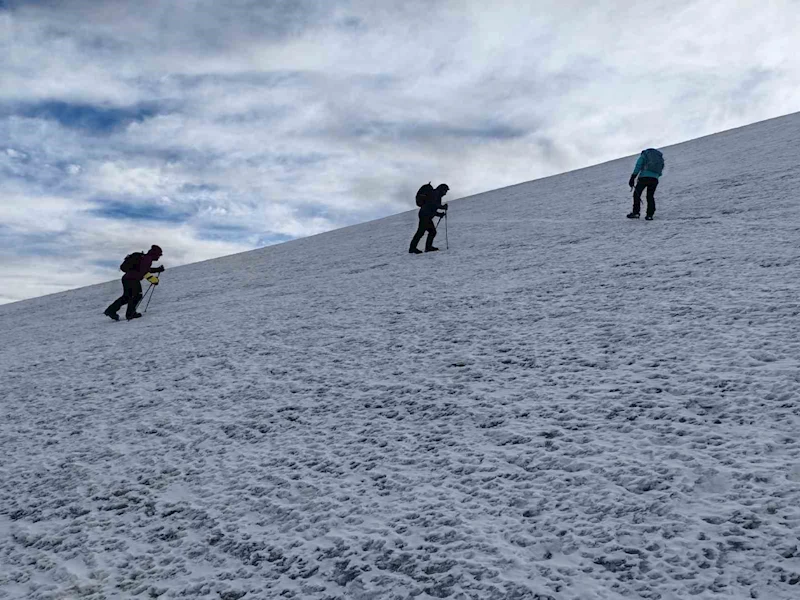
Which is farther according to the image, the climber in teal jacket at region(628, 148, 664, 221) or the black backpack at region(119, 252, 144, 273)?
the climber in teal jacket at region(628, 148, 664, 221)

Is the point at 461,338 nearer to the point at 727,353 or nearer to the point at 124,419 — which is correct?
the point at 727,353

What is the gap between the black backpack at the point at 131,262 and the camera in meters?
10.7

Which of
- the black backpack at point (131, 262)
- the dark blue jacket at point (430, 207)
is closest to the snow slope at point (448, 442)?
the black backpack at point (131, 262)

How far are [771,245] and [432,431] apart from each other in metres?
5.57

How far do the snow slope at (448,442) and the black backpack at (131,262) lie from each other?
2270 millimetres

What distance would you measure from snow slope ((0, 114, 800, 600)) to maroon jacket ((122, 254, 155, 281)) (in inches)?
89.6

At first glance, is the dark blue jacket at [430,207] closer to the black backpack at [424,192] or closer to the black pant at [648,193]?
the black backpack at [424,192]

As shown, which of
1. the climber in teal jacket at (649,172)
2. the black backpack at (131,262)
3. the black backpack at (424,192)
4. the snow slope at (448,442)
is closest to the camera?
Result: the snow slope at (448,442)

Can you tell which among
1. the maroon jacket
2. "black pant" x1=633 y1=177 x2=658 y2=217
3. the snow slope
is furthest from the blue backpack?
the maroon jacket

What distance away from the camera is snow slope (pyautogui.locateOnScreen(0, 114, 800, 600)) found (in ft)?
9.18

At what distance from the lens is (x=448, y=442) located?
3975 mm

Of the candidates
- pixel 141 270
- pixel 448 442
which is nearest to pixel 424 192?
pixel 141 270

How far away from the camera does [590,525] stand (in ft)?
9.50

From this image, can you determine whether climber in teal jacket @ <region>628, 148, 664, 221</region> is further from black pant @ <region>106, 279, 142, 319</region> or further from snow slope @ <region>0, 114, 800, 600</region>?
black pant @ <region>106, 279, 142, 319</region>
